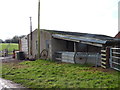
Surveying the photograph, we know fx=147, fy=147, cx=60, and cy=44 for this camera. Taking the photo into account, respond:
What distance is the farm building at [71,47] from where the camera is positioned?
34.9 feet

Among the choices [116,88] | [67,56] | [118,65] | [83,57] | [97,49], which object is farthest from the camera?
[97,49]

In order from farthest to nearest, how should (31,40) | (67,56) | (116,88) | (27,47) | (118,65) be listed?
1. (27,47)
2. (31,40)
3. (67,56)
4. (118,65)
5. (116,88)

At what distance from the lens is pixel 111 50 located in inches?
375

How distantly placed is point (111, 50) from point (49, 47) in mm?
8365

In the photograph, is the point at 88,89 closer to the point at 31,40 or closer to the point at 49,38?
the point at 49,38

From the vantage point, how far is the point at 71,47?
1798 centimetres

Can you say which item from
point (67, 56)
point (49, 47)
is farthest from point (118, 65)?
point (49, 47)

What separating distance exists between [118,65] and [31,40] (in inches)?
547

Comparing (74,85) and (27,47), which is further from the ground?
(27,47)

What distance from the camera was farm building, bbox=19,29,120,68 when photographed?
34.9 ft

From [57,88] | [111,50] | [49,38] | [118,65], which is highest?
[49,38]

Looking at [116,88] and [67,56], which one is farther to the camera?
[67,56]

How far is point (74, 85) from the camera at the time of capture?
6211 mm

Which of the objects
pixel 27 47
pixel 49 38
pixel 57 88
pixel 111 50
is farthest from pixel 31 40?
pixel 57 88
